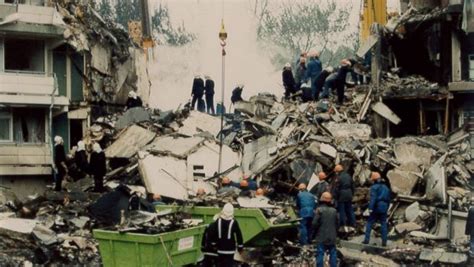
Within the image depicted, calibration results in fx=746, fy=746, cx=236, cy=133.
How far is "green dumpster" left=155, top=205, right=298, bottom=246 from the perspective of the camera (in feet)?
55.4

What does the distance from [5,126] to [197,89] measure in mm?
7735

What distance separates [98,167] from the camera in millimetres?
23000

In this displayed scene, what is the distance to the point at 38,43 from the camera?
100ft

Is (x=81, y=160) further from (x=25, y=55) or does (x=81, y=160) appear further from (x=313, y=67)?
(x=313, y=67)

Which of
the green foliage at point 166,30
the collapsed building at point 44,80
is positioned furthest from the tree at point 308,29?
the collapsed building at point 44,80

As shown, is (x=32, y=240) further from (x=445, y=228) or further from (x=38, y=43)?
(x=38, y=43)

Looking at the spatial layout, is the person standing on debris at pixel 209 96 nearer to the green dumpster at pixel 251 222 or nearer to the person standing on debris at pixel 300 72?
the person standing on debris at pixel 300 72

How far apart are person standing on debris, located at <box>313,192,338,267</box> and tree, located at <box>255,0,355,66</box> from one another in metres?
42.1

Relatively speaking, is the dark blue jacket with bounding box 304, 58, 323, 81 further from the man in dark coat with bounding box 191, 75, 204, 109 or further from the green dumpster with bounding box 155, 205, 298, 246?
the green dumpster with bounding box 155, 205, 298, 246

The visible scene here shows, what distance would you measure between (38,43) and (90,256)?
48.7ft

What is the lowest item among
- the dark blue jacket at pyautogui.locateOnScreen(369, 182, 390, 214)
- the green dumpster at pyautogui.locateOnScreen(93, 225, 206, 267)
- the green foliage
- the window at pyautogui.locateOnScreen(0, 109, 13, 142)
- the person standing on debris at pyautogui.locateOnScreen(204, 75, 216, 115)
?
the green dumpster at pyautogui.locateOnScreen(93, 225, 206, 267)

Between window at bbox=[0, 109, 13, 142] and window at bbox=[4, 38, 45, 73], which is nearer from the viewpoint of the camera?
window at bbox=[0, 109, 13, 142]

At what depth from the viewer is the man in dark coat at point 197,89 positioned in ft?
100

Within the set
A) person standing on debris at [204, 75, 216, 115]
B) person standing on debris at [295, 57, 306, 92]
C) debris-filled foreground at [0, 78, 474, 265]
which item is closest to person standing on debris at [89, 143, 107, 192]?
debris-filled foreground at [0, 78, 474, 265]
